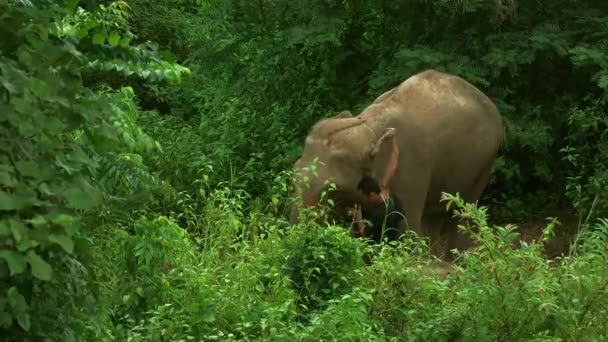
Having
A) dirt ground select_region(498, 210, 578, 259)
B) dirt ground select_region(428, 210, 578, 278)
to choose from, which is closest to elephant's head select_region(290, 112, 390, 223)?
dirt ground select_region(428, 210, 578, 278)

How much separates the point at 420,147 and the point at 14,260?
6.55 metres

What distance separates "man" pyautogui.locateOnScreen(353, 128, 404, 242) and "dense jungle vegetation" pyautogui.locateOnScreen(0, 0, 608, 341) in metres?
0.52

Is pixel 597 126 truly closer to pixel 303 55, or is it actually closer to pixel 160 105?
pixel 303 55

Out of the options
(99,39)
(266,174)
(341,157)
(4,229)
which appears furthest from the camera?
(266,174)

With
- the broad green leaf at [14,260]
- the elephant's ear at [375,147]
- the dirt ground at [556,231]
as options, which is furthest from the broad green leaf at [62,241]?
the dirt ground at [556,231]

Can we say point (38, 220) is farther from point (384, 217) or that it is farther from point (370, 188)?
point (370, 188)

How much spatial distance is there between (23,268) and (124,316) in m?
2.45

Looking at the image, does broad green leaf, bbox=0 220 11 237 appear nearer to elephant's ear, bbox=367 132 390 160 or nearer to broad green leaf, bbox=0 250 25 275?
broad green leaf, bbox=0 250 25 275

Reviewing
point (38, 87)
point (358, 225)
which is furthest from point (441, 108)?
point (38, 87)

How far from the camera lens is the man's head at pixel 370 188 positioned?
873 cm

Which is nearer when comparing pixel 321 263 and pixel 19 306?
pixel 19 306

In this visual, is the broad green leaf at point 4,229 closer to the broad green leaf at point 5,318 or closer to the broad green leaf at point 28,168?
the broad green leaf at point 28,168

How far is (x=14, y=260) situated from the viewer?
3.48 meters

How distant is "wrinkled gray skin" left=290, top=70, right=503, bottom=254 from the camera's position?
29.1ft
